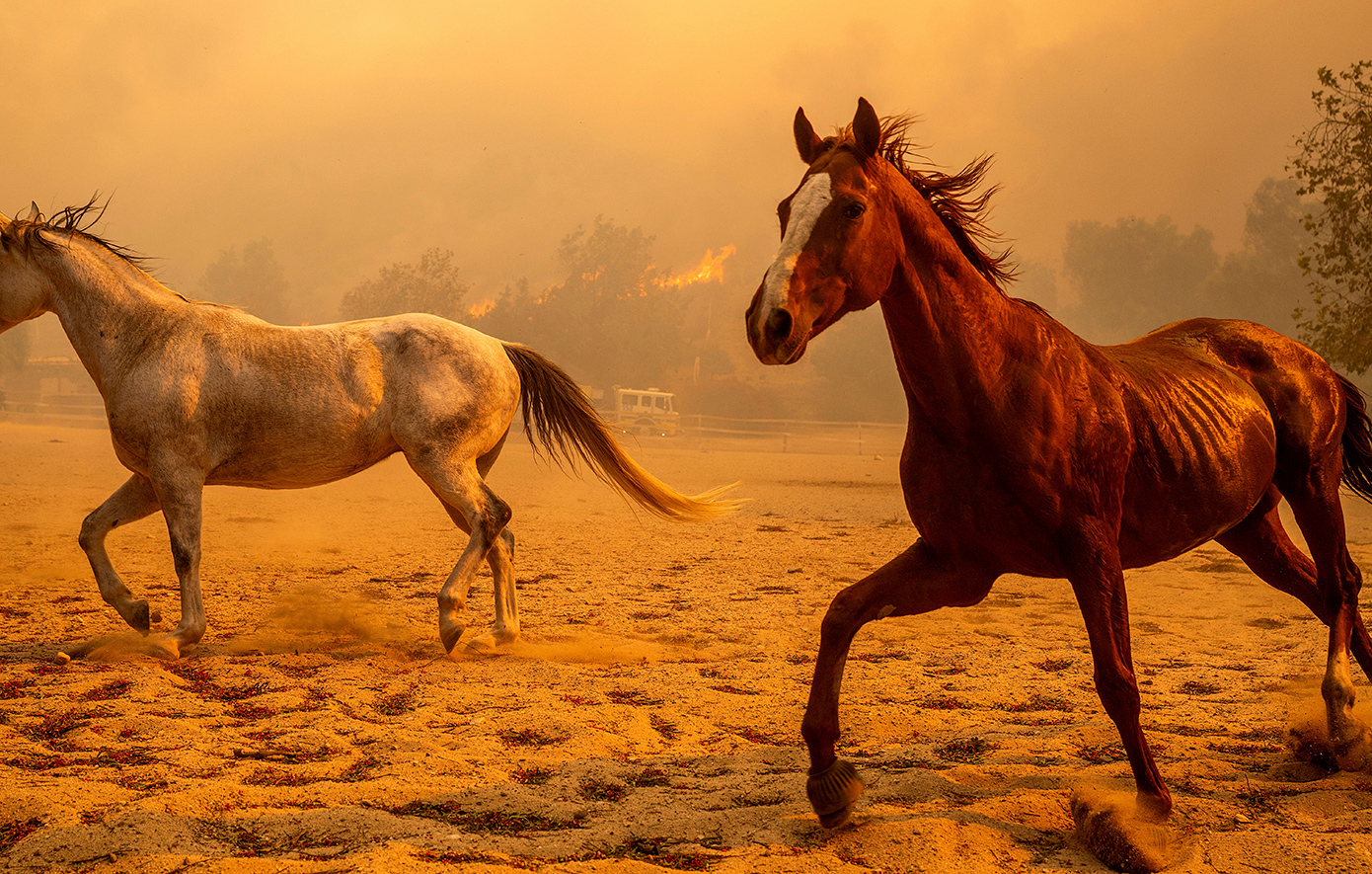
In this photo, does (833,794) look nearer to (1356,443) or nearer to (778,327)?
(778,327)

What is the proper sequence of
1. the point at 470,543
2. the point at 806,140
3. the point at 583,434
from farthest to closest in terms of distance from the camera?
the point at 583,434 < the point at 470,543 < the point at 806,140

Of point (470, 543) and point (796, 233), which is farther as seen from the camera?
point (470, 543)

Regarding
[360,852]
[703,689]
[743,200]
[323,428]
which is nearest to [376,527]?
[323,428]

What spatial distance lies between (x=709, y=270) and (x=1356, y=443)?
89090 millimetres

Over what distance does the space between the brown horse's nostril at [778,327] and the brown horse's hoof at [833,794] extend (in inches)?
46.3

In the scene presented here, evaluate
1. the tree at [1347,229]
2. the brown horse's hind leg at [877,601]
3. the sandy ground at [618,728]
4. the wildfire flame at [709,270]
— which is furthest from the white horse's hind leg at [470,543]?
the wildfire flame at [709,270]

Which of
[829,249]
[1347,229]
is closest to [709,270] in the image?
[1347,229]

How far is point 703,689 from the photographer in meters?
3.93

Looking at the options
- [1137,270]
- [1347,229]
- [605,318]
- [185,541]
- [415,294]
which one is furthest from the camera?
[1137,270]

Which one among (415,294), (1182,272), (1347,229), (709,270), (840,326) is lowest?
(1347,229)

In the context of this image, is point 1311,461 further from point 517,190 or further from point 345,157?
point 345,157

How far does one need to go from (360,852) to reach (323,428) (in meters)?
2.83

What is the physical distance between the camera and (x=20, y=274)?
446cm

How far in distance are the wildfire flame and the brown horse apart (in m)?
82.6
